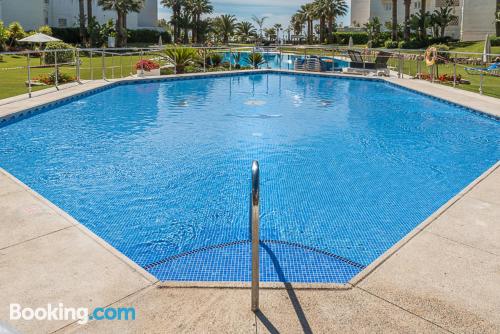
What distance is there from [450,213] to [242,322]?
10.3ft

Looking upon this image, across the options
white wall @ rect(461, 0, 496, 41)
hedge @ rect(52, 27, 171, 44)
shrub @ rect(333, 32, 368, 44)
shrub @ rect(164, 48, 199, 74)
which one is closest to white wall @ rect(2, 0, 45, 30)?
hedge @ rect(52, 27, 171, 44)

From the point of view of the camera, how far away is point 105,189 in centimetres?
692

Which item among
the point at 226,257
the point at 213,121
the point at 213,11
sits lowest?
the point at 226,257

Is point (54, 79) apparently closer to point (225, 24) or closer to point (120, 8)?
point (120, 8)

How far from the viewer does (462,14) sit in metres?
51.0

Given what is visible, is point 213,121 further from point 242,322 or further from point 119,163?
point 242,322

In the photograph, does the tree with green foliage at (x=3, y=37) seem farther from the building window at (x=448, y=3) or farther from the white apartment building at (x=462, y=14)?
the building window at (x=448, y=3)

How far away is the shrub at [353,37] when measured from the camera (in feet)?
197

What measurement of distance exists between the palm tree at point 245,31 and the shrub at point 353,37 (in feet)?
61.9

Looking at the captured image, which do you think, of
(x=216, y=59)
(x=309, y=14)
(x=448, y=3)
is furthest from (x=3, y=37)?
(x=448, y=3)

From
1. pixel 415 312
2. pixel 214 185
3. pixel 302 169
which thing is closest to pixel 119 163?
pixel 214 185

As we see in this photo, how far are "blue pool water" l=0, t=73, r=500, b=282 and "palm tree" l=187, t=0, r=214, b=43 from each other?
50972 millimetres

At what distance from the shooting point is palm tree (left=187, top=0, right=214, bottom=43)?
62812 millimetres

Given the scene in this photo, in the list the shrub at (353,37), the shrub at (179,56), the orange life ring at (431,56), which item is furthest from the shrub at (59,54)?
the shrub at (353,37)
